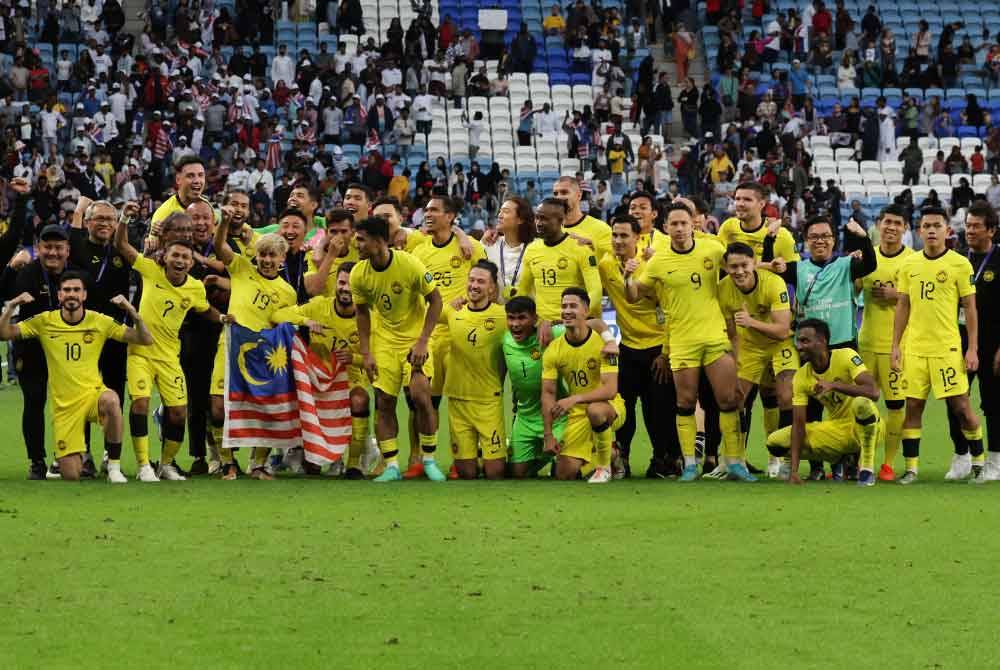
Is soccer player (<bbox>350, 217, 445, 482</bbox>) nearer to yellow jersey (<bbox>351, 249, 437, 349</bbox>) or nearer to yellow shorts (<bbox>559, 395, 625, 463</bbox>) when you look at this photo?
yellow jersey (<bbox>351, 249, 437, 349</bbox>)

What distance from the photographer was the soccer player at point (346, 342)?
13.7 meters

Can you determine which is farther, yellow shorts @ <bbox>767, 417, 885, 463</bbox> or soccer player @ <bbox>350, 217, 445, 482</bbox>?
soccer player @ <bbox>350, 217, 445, 482</bbox>

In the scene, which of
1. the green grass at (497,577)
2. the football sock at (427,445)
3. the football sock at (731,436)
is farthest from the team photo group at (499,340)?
the green grass at (497,577)

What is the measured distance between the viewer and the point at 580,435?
13.5 m

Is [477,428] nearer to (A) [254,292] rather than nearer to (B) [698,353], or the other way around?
(B) [698,353]

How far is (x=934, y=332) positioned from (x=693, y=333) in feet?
5.91

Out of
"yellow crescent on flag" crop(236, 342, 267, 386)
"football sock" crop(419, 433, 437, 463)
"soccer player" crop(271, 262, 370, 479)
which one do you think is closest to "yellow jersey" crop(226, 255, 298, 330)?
"yellow crescent on flag" crop(236, 342, 267, 386)

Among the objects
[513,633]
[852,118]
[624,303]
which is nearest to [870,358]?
[624,303]

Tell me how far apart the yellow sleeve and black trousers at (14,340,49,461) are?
12.0 feet

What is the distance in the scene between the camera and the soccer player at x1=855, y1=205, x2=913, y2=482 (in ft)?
44.5

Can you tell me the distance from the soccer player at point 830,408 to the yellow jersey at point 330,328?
10.7 feet

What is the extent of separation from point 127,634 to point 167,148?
86.1 ft

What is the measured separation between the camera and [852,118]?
38312mm

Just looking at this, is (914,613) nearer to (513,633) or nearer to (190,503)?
(513,633)
